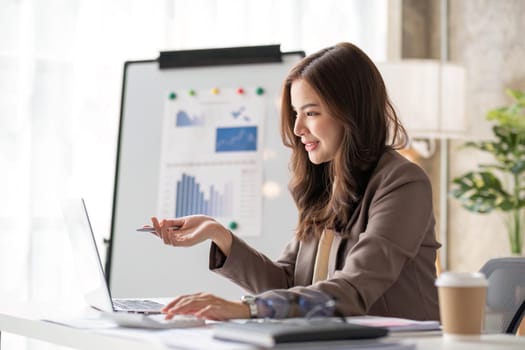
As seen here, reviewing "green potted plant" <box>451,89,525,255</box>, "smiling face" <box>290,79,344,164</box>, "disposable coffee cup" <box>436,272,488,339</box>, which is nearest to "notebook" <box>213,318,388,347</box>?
"disposable coffee cup" <box>436,272,488,339</box>

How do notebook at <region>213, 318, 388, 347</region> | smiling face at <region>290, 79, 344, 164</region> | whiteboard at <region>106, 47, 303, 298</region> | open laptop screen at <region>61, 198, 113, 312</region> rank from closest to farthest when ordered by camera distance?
notebook at <region>213, 318, 388, 347</region> < open laptop screen at <region>61, 198, 113, 312</region> < smiling face at <region>290, 79, 344, 164</region> < whiteboard at <region>106, 47, 303, 298</region>

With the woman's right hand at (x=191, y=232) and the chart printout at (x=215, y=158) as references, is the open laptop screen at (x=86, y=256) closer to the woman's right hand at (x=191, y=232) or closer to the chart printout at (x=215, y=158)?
the woman's right hand at (x=191, y=232)

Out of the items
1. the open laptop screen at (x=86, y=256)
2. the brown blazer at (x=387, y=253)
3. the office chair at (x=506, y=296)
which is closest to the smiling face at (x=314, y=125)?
the brown blazer at (x=387, y=253)

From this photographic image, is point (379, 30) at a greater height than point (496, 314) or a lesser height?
greater

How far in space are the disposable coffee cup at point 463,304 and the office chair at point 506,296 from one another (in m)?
0.60

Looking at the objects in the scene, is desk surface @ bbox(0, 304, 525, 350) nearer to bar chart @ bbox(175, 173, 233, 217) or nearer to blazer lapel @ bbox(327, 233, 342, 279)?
blazer lapel @ bbox(327, 233, 342, 279)

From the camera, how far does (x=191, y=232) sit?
187 centimetres

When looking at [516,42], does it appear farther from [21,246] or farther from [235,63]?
[21,246]

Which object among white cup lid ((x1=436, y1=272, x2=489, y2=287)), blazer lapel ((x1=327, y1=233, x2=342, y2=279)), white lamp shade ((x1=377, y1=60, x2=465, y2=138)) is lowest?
white cup lid ((x1=436, y1=272, x2=489, y2=287))

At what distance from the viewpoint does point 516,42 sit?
13.7ft

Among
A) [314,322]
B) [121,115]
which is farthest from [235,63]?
[314,322]

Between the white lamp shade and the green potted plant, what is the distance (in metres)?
0.42

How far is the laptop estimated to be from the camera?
1483 mm

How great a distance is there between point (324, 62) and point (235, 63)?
963 mm
